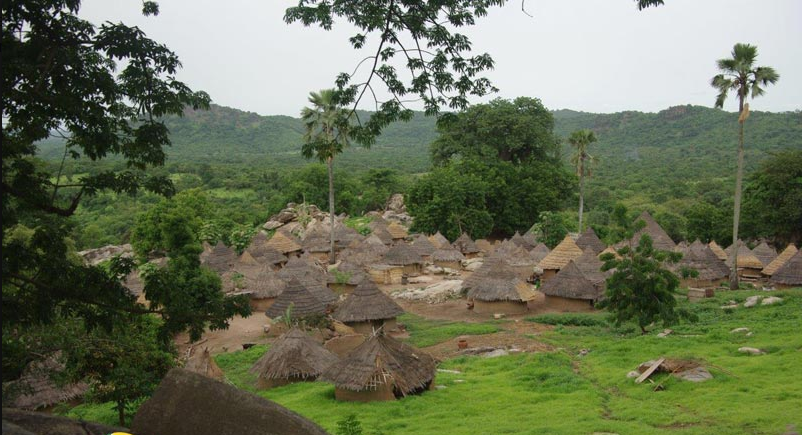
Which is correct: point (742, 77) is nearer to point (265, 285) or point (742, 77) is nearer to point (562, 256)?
point (562, 256)

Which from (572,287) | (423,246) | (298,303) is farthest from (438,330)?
(423,246)

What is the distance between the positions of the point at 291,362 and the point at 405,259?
64.7 feet

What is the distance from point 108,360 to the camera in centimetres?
1292

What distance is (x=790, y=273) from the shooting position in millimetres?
29938

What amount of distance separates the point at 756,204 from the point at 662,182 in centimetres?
3989

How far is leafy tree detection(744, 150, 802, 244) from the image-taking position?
39.6 meters

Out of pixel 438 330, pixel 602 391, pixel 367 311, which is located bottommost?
pixel 438 330

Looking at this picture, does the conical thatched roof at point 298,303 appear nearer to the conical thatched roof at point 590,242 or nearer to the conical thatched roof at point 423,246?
the conical thatched roof at point 423,246

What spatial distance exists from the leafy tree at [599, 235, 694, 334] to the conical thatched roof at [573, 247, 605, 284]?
9.36m

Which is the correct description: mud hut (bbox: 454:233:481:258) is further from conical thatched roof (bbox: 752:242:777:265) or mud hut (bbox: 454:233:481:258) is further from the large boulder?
the large boulder

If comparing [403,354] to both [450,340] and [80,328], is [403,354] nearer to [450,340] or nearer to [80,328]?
[450,340]

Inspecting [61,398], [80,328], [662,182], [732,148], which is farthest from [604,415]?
[732,148]

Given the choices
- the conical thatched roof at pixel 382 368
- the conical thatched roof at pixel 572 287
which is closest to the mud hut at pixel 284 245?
the conical thatched roof at pixel 572 287

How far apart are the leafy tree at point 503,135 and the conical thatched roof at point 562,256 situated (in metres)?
18.2
